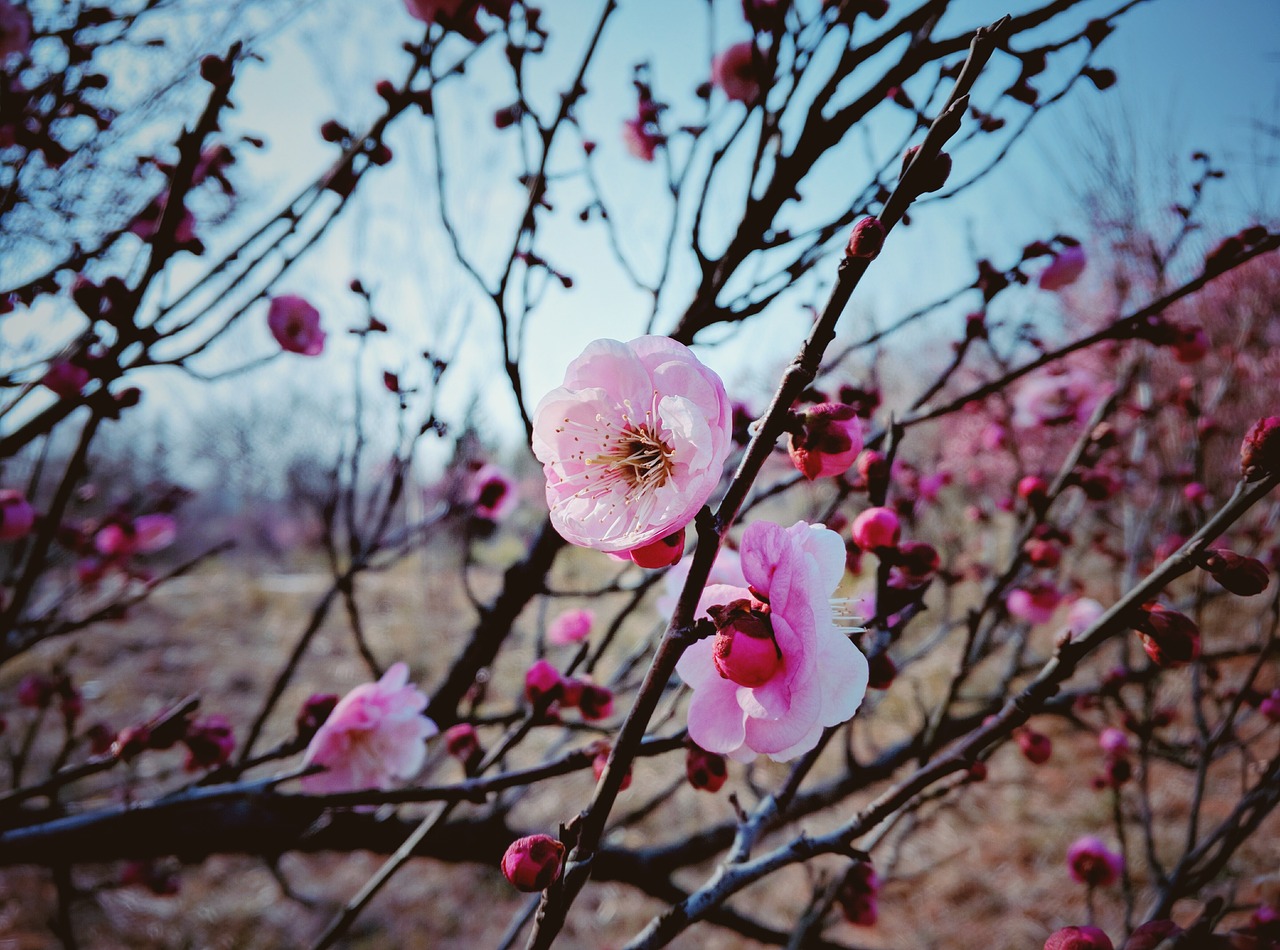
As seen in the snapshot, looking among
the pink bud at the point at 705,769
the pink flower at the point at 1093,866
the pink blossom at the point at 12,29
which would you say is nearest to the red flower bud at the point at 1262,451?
the pink bud at the point at 705,769

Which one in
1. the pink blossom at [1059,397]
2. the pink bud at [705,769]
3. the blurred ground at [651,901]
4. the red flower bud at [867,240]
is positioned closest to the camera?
the red flower bud at [867,240]

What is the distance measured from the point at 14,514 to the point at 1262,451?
2292 mm

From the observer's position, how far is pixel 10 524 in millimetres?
1480

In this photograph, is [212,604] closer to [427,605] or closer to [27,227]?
[427,605]

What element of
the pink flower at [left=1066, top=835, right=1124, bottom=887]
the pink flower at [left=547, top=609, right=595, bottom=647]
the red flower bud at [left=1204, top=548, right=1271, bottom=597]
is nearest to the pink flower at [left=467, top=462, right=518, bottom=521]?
the pink flower at [left=547, top=609, right=595, bottom=647]

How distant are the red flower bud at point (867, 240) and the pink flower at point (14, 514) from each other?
6.50 ft

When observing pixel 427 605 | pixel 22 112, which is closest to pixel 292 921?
pixel 22 112

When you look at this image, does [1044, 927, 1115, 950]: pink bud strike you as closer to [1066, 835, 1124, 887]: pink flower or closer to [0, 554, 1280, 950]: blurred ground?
[1066, 835, 1124, 887]: pink flower

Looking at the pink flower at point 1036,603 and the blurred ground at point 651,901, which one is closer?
the pink flower at point 1036,603

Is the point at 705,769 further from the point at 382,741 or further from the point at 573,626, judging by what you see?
the point at 573,626

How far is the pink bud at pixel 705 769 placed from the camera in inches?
28.6

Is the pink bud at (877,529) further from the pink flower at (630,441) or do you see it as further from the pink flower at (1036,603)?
the pink flower at (1036,603)

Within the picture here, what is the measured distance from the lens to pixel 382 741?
1.01m

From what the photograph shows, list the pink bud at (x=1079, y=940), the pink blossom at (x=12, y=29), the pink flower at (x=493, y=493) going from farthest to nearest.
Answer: the pink flower at (x=493, y=493)
the pink blossom at (x=12, y=29)
the pink bud at (x=1079, y=940)
